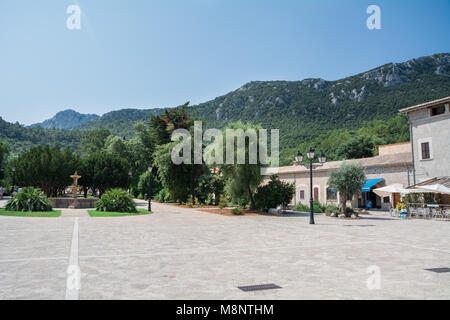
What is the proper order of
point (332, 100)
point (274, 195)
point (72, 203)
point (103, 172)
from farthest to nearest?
point (332, 100)
point (103, 172)
point (72, 203)
point (274, 195)

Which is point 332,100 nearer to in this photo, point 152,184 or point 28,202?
point 152,184

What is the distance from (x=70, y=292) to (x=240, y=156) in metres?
19.9

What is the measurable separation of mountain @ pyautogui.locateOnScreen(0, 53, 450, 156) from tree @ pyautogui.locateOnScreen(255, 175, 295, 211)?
110 ft

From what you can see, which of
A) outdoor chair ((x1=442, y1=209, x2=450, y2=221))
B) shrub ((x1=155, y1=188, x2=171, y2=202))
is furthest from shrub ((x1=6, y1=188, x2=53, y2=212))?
outdoor chair ((x1=442, y1=209, x2=450, y2=221))

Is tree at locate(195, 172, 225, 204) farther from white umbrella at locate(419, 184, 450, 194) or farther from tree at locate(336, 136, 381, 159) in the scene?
tree at locate(336, 136, 381, 159)

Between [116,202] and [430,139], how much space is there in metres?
24.1

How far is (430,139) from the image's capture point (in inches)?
983

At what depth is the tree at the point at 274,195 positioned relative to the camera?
26.0 meters

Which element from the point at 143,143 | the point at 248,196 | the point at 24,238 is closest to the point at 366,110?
the point at 143,143

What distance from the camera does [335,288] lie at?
18.9ft

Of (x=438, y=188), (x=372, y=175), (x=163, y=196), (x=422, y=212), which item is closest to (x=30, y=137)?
(x=163, y=196)

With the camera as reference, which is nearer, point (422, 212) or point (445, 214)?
point (445, 214)

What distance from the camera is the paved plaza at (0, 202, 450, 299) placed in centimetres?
550
